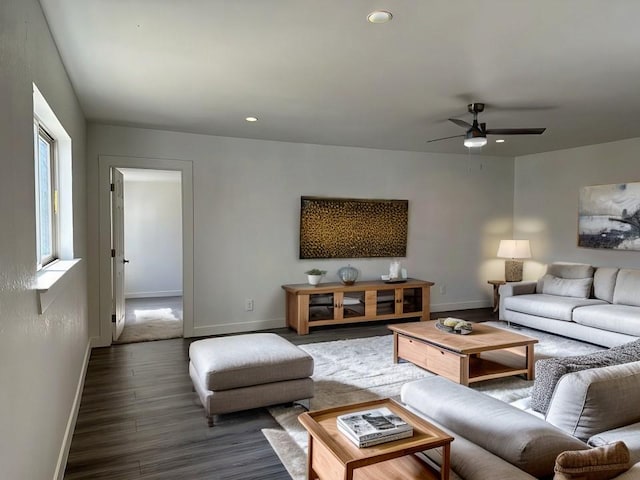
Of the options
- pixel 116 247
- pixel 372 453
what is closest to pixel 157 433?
pixel 372 453

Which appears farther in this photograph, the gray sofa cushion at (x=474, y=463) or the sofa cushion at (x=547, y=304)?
the sofa cushion at (x=547, y=304)

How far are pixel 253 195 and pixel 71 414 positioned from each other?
3.28m

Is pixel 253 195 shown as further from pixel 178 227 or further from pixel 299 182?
pixel 178 227

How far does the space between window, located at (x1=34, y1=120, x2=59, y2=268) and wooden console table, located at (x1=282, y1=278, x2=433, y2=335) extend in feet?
9.36

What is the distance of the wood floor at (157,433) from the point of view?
96.5 inches

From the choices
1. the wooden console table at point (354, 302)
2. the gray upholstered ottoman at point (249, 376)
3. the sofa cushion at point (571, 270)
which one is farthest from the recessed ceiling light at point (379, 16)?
the sofa cushion at point (571, 270)

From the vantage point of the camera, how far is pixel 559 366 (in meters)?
1.82

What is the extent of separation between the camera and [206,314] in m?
5.34

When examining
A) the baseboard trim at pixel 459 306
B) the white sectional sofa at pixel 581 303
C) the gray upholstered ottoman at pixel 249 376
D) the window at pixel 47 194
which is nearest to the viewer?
the window at pixel 47 194

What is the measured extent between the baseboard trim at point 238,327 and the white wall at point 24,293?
2714mm

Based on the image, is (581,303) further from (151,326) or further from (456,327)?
(151,326)

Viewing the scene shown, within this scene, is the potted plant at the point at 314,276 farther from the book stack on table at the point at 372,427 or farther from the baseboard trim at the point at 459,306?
the book stack on table at the point at 372,427

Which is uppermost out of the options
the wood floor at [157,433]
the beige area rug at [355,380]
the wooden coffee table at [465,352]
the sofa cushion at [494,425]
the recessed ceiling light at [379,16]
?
the recessed ceiling light at [379,16]

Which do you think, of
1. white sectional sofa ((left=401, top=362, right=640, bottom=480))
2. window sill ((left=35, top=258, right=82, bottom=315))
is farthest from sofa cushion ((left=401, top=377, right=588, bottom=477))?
window sill ((left=35, top=258, right=82, bottom=315))
